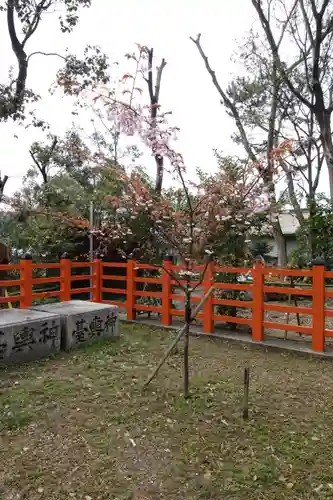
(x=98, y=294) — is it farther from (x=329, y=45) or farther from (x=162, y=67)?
(x=329, y=45)

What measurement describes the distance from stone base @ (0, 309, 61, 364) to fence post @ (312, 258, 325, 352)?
3.28 m

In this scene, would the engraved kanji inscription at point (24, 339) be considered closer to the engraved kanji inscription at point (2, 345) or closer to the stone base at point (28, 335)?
the stone base at point (28, 335)

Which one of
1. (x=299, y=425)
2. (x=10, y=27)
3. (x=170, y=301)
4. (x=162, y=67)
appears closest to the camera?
(x=299, y=425)

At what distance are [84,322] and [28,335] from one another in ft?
2.99

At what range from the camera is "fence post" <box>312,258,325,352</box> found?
539 centimetres

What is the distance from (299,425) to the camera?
11.2ft

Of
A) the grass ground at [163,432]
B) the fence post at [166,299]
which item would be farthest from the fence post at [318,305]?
the fence post at [166,299]

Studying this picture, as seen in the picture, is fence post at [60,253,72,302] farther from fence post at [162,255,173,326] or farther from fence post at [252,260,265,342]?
fence post at [252,260,265,342]

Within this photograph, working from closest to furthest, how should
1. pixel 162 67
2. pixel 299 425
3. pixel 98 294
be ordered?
pixel 299 425 < pixel 98 294 < pixel 162 67

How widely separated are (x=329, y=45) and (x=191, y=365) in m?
12.9

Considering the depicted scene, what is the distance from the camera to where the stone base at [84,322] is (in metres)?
5.54

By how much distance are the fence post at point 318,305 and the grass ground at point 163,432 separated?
49cm

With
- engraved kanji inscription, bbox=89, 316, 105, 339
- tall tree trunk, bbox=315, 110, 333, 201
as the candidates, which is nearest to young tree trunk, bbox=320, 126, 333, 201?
tall tree trunk, bbox=315, 110, 333, 201

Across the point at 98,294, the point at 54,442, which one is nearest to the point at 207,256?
the point at 54,442
